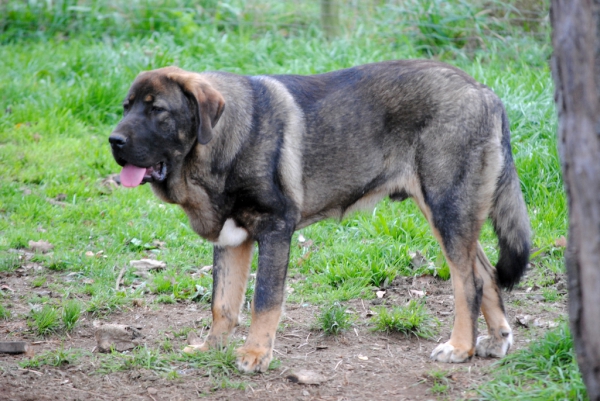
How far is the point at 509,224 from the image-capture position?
4316 millimetres

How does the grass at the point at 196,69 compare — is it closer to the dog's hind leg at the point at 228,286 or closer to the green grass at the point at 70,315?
the green grass at the point at 70,315

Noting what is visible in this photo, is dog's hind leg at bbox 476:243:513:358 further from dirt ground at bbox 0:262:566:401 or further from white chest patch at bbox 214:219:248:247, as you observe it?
white chest patch at bbox 214:219:248:247

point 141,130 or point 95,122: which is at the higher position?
point 141,130

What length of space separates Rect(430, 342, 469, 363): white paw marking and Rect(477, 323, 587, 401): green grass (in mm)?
239

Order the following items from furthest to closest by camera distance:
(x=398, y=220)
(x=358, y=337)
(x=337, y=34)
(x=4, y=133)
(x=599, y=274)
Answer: (x=337, y=34)
(x=4, y=133)
(x=398, y=220)
(x=358, y=337)
(x=599, y=274)

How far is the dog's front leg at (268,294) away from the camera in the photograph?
13.4 ft

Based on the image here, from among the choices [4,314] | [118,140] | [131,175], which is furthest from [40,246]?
[118,140]

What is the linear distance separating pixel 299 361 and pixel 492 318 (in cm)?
117

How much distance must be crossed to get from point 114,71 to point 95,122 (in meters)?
0.70

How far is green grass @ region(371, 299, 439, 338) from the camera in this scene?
4453mm

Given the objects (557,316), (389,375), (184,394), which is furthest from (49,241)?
(557,316)

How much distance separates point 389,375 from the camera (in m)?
3.93

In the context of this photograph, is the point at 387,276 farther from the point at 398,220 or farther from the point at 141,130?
the point at 141,130

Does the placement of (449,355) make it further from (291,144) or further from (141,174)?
(141,174)
